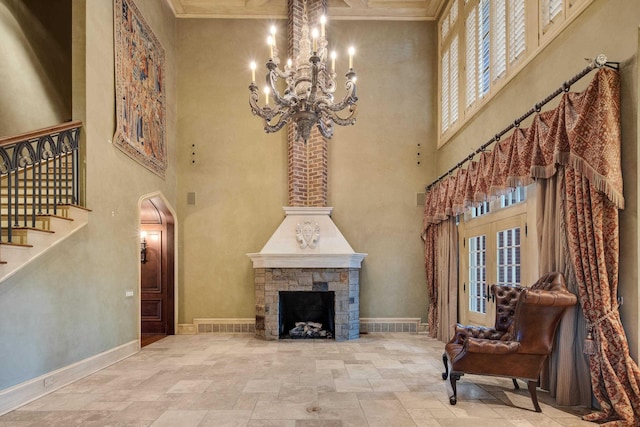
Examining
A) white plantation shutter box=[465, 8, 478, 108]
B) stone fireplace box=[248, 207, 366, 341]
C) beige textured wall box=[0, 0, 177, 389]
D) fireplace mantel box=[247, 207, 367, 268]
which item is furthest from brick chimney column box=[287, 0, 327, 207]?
white plantation shutter box=[465, 8, 478, 108]

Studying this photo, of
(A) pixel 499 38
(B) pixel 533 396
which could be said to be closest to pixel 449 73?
(A) pixel 499 38

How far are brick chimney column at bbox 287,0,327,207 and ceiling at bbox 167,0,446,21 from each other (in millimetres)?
402

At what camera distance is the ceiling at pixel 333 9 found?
7930 mm

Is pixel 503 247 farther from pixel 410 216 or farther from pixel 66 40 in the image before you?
pixel 66 40

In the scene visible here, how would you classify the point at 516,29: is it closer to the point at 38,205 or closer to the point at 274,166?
the point at 274,166

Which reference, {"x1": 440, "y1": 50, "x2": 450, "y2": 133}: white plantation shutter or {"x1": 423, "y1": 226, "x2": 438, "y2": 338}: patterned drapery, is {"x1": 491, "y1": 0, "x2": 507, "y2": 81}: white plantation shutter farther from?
{"x1": 423, "y1": 226, "x2": 438, "y2": 338}: patterned drapery

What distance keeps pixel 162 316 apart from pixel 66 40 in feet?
16.5

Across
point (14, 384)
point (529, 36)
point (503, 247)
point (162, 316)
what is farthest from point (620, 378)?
point (162, 316)

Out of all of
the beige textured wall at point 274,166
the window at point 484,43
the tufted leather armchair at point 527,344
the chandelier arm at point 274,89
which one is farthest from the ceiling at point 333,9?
the tufted leather armchair at point 527,344

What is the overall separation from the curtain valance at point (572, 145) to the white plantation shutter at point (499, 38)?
112 cm

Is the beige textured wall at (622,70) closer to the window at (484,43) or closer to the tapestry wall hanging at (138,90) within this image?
the window at (484,43)

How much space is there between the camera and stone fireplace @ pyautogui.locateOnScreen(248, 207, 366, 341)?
713cm

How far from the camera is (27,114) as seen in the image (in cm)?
610

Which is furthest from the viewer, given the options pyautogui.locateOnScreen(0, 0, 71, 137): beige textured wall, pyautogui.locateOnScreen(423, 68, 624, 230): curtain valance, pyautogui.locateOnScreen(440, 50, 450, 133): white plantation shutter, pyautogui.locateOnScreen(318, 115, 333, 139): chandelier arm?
pyautogui.locateOnScreen(440, 50, 450, 133): white plantation shutter
